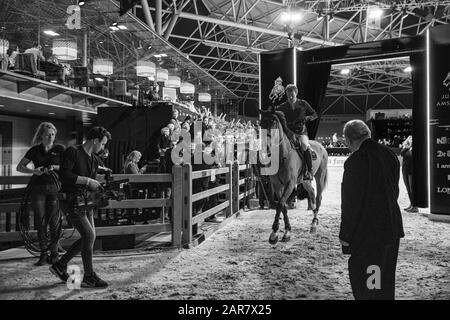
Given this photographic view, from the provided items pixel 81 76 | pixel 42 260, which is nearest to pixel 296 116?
pixel 42 260

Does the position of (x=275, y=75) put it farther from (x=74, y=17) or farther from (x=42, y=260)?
(x=42, y=260)

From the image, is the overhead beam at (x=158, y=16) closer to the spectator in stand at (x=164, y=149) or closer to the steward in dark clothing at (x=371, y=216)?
the spectator in stand at (x=164, y=149)

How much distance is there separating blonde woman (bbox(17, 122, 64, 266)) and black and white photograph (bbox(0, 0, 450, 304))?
0.02 metres

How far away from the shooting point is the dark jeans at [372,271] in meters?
2.51

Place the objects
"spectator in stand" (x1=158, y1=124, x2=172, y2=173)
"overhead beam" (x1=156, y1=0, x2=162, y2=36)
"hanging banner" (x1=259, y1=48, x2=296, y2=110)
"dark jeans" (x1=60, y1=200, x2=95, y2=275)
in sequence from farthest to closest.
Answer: "overhead beam" (x1=156, y1=0, x2=162, y2=36), "hanging banner" (x1=259, y1=48, x2=296, y2=110), "spectator in stand" (x1=158, y1=124, x2=172, y2=173), "dark jeans" (x1=60, y1=200, x2=95, y2=275)

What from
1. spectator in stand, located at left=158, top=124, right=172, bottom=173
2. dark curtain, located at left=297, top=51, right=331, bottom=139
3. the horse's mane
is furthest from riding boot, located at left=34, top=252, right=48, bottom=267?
dark curtain, located at left=297, top=51, right=331, bottom=139

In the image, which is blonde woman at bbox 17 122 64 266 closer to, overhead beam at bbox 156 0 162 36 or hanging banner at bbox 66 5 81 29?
hanging banner at bbox 66 5 81 29

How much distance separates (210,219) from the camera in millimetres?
7664

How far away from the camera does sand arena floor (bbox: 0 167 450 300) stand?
11.5 feet

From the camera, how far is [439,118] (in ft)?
23.9

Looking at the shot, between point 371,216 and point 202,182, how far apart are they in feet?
14.2

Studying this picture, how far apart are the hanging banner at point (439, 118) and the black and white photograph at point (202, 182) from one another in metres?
0.02

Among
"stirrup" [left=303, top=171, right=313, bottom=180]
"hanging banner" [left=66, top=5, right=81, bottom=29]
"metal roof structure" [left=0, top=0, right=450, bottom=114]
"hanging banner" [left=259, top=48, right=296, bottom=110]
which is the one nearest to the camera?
"stirrup" [left=303, top=171, right=313, bottom=180]

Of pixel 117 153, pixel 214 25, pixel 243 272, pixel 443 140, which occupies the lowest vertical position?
pixel 243 272
